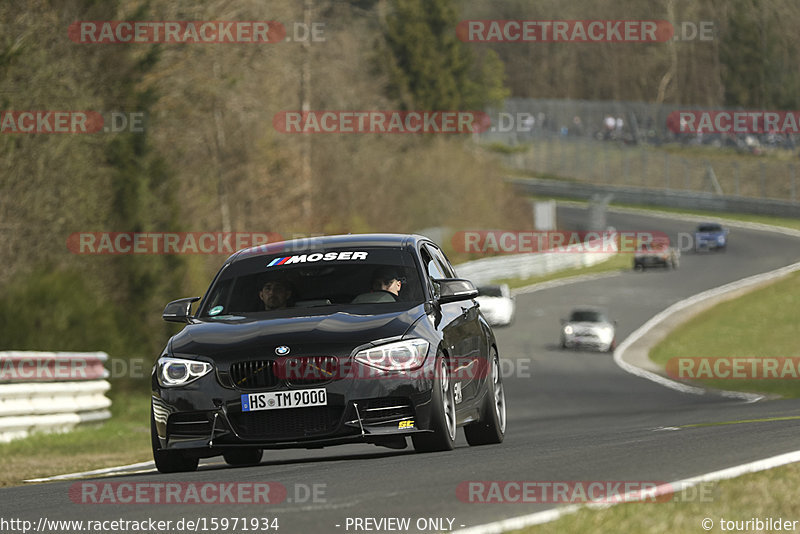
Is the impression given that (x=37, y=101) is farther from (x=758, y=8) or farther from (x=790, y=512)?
(x=758, y=8)

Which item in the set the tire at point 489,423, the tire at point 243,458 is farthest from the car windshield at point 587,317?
the tire at point 243,458

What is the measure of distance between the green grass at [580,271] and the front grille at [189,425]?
47474 mm

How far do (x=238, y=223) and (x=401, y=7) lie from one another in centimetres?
5193

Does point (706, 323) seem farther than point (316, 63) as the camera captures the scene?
No

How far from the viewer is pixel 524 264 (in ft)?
201

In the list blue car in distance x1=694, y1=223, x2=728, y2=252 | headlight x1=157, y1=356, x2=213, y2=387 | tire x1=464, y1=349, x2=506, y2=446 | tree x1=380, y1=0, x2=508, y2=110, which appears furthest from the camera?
tree x1=380, y1=0, x2=508, y2=110

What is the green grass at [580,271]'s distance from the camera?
5912 centimetres

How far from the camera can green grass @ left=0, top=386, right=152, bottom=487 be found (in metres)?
14.1

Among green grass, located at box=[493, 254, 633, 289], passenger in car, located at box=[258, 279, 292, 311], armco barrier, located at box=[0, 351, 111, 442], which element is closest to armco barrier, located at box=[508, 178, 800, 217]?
green grass, located at box=[493, 254, 633, 289]

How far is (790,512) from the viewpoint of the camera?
6402 mm

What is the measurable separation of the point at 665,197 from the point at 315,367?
284 feet

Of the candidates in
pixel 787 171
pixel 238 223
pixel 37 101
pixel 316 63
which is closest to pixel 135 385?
pixel 37 101

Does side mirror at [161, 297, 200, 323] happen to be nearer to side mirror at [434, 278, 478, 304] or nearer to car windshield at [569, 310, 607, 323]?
side mirror at [434, 278, 478, 304]

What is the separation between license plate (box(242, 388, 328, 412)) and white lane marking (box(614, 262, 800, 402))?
1681 centimetres
